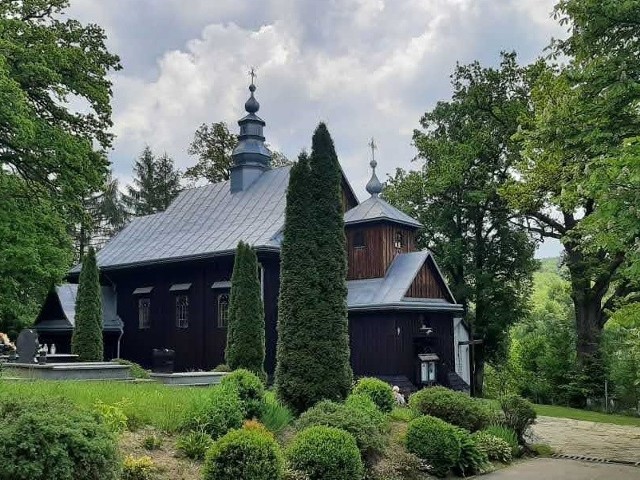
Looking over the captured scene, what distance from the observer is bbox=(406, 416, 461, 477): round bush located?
10.2 m

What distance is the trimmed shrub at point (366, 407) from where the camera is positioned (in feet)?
35.3

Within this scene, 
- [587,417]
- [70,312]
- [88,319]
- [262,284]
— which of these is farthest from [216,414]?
[70,312]

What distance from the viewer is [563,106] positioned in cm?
1202

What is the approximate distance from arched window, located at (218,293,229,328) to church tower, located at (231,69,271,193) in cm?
555

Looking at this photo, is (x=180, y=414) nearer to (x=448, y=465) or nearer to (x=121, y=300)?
(x=448, y=465)

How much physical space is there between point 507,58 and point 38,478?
26.4 metres

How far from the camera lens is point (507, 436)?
12.1 metres

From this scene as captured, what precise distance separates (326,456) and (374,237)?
586 inches

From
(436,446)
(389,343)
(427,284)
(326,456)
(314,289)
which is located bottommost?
(436,446)

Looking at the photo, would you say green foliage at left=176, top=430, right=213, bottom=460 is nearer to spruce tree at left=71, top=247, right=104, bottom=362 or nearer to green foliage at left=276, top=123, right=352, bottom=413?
green foliage at left=276, top=123, right=352, bottom=413

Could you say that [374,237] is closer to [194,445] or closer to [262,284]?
[262,284]

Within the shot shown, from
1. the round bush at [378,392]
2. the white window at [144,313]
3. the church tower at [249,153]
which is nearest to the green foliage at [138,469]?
the round bush at [378,392]

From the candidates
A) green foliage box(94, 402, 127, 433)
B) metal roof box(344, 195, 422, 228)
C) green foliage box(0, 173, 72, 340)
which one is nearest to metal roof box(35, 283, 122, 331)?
green foliage box(0, 173, 72, 340)

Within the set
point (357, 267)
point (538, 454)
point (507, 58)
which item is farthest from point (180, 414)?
point (507, 58)
